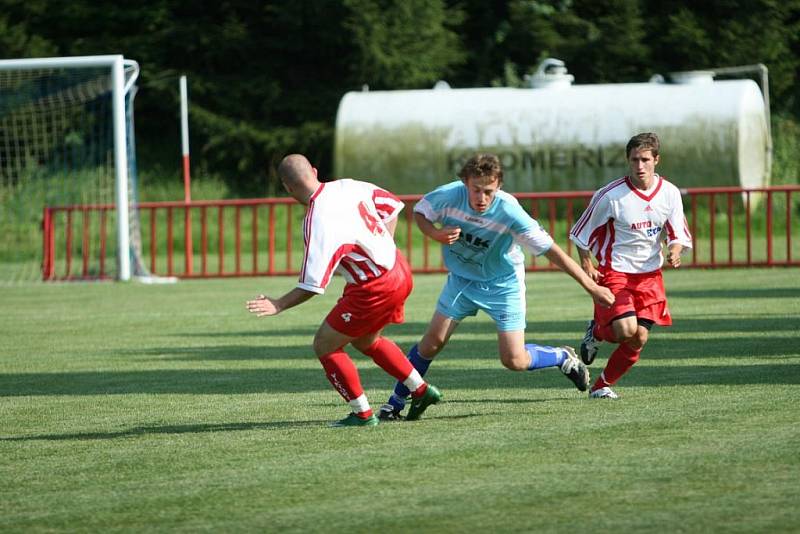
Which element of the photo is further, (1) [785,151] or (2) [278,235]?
(1) [785,151]

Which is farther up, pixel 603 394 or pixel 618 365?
pixel 618 365

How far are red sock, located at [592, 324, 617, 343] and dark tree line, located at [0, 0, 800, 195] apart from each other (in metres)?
24.6

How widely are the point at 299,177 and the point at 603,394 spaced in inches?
92.8

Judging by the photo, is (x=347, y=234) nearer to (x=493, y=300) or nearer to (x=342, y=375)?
(x=342, y=375)

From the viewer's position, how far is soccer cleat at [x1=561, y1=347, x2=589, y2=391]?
27.6ft

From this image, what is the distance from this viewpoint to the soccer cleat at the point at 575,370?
8.41 meters

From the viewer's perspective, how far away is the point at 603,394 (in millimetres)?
8258

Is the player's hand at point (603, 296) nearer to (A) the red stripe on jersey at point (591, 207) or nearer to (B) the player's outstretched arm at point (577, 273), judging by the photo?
(B) the player's outstretched arm at point (577, 273)

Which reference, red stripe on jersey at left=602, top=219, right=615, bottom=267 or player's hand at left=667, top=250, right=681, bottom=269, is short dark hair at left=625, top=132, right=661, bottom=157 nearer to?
red stripe on jersey at left=602, top=219, right=615, bottom=267

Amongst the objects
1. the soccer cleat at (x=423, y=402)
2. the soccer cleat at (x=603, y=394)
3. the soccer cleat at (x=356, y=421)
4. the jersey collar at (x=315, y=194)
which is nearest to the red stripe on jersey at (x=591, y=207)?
the soccer cleat at (x=603, y=394)

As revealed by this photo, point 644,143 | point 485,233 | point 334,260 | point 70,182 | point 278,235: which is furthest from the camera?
point 278,235

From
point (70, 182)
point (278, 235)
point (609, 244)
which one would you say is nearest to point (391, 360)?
point (609, 244)

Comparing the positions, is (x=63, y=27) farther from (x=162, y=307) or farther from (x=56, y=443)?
(x=56, y=443)

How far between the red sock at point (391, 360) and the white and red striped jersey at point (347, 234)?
46cm
